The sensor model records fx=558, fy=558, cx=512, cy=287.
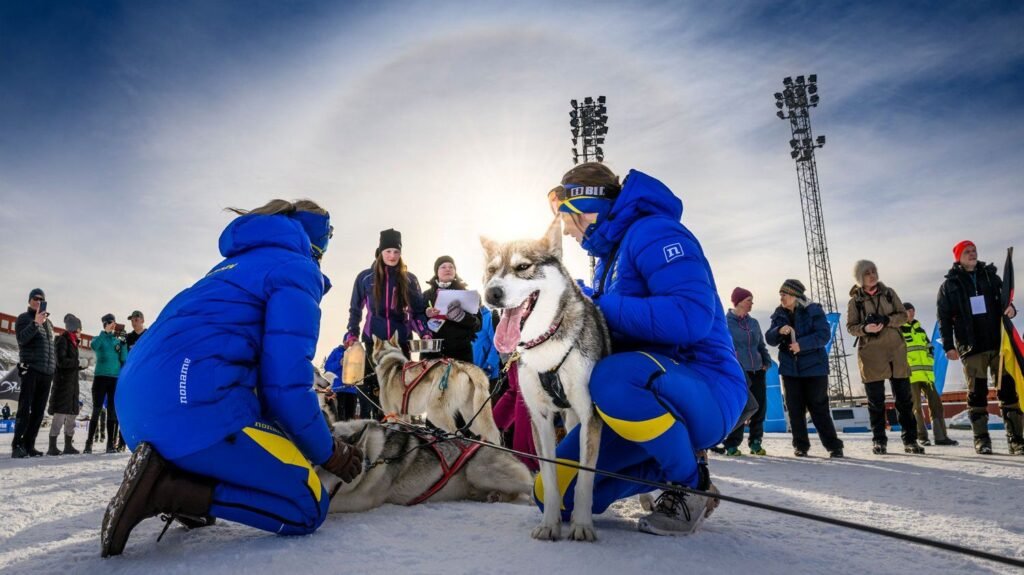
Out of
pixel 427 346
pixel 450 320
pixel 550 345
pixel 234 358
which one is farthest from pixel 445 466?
pixel 450 320

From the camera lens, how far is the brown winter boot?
184 cm

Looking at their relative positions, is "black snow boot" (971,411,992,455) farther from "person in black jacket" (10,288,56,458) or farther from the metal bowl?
"person in black jacket" (10,288,56,458)

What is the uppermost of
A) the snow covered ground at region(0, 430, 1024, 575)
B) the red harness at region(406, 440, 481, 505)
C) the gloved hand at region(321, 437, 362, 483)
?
the gloved hand at region(321, 437, 362, 483)

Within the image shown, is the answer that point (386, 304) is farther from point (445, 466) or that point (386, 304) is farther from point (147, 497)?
point (147, 497)

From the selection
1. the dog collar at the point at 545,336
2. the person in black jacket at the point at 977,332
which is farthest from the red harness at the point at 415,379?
the person in black jacket at the point at 977,332

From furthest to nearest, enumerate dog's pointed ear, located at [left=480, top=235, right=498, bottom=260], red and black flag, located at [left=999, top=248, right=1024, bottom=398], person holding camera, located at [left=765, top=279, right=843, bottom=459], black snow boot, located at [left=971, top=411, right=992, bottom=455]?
person holding camera, located at [left=765, top=279, right=843, bottom=459], black snow boot, located at [left=971, top=411, right=992, bottom=455], red and black flag, located at [left=999, top=248, right=1024, bottom=398], dog's pointed ear, located at [left=480, top=235, right=498, bottom=260]

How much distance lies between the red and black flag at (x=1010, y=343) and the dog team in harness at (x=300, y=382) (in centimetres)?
450

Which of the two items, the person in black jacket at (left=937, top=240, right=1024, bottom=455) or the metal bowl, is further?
the metal bowl

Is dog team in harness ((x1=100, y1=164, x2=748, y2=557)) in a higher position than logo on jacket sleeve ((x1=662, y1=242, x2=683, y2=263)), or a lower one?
lower

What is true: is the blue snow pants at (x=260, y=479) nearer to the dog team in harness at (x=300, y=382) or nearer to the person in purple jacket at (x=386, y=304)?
the dog team in harness at (x=300, y=382)

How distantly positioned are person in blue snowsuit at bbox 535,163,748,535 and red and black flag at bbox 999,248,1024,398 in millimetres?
4496

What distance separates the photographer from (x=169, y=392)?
1.94m

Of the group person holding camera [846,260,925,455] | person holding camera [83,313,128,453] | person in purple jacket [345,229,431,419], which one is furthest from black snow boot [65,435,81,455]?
person holding camera [846,260,925,455]

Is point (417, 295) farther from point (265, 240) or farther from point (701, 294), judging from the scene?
point (701, 294)
